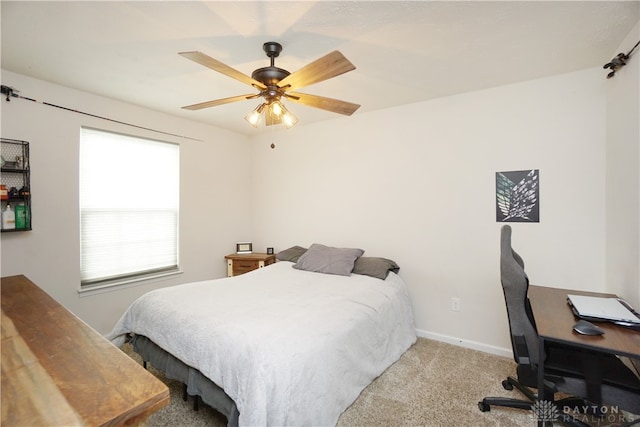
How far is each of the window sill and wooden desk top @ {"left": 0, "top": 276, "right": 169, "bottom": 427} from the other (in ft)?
6.87

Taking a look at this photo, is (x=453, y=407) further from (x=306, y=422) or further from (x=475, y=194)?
(x=475, y=194)

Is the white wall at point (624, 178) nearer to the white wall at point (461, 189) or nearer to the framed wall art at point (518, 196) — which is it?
the white wall at point (461, 189)

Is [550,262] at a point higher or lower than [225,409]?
higher

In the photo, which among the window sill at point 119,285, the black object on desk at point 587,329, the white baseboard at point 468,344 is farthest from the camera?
the window sill at point 119,285

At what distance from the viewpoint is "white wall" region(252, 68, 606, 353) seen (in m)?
2.33

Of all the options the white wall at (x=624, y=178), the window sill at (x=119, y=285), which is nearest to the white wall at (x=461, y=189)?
the white wall at (x=624, y=178)

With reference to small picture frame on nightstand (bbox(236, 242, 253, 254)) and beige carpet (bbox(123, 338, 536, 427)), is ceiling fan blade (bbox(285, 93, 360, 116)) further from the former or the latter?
small picture frame on nightstand (bbox(236, 242, 253, 254))

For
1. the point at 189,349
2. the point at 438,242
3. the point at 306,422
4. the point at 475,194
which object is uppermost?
the point at 475,194

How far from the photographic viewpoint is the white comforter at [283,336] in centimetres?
145

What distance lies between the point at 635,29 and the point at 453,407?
2632 mm

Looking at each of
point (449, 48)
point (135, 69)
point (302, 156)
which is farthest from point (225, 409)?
point (302, 156)

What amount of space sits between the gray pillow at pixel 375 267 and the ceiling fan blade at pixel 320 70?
187cm

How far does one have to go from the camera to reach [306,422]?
1.51 m

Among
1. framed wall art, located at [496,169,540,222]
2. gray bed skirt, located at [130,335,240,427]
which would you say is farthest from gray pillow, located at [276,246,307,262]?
framed wall art, located at [496,169,540,222]
